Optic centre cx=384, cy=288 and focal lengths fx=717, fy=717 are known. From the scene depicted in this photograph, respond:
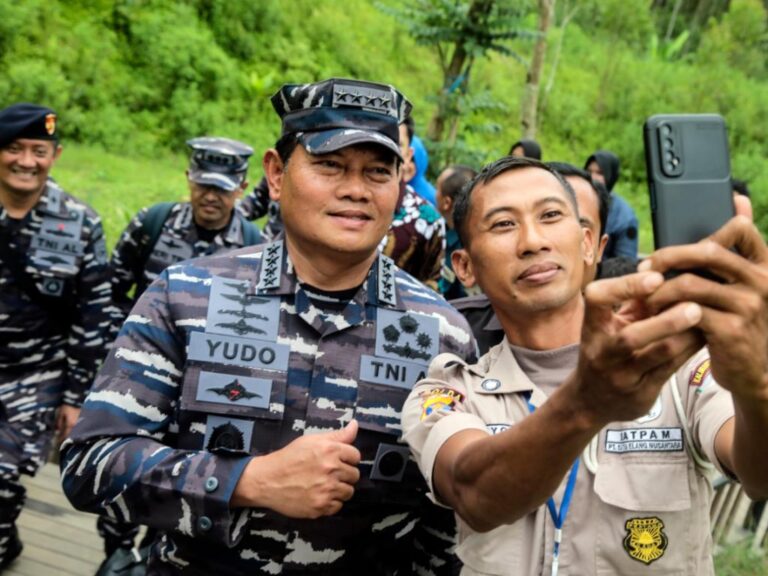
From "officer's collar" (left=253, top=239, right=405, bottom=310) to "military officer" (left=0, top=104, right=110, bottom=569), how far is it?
1.82m

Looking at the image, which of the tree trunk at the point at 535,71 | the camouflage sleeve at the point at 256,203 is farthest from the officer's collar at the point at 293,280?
the tree trunk at the point at 535,71

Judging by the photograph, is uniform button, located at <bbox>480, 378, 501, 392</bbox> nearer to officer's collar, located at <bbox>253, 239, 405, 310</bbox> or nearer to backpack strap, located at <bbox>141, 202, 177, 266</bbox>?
officer's collar, located at <bbox>253, 239, 405, 310</bbox>

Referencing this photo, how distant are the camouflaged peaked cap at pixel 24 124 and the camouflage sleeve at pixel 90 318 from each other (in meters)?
0.46

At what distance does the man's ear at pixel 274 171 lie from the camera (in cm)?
188

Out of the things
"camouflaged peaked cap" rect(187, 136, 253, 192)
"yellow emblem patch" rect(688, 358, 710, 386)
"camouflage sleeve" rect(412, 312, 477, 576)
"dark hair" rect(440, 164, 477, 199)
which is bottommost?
"camouflage sleeve" rect(412, 312, 477, 576)

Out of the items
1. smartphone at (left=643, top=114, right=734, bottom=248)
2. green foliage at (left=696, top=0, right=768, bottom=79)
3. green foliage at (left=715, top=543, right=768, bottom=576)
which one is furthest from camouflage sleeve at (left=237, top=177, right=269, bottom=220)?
green foliage at (left=696, top=0, right=768, bottom=79)

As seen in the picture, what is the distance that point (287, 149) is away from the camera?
1828 millimetres

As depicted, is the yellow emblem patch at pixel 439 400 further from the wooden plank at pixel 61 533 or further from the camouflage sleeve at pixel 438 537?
the wooden plank at pixel 61 533

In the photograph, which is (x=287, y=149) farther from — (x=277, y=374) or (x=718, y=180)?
(x=718, y=180)

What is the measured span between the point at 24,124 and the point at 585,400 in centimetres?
313

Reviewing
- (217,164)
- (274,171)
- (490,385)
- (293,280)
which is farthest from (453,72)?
(490,385)

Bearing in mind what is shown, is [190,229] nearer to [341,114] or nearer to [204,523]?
[341,114]

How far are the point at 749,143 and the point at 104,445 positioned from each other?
2419 cm

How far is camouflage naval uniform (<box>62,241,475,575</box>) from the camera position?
5.08 feet
